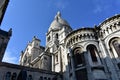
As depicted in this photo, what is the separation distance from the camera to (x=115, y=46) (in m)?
22.9

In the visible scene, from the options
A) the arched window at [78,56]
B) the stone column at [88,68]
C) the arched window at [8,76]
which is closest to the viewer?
the arched window at [8,76]

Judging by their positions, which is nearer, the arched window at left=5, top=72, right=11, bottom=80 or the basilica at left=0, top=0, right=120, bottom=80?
the arched window at left=5, top=72, right=11, bottom=80

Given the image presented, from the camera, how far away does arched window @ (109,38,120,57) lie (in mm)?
22227

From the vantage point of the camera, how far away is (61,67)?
2884 cm

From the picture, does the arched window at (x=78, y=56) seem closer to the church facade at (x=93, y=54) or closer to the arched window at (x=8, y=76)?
the church facade at (x=93, y=54)

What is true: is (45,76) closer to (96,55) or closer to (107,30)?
(96,55)

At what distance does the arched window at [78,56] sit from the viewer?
24195mm

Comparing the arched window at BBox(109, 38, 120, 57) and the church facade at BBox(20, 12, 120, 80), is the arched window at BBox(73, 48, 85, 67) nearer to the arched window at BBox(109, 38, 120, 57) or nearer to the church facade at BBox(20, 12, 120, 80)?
the church facade at BBox(20, 12, 120, 80)

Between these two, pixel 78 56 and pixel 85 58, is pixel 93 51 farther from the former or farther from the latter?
pixel 78 56

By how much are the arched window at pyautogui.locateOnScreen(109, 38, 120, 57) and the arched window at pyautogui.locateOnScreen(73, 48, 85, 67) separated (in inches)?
201

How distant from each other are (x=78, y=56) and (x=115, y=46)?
21.1ft

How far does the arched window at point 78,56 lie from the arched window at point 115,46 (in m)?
5.10

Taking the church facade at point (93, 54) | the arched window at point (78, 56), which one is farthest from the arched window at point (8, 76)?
the arched window at point (78, 56)

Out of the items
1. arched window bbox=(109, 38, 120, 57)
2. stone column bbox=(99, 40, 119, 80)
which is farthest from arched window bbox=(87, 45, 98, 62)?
arched window bbox=(109, 38, 120, 57)
